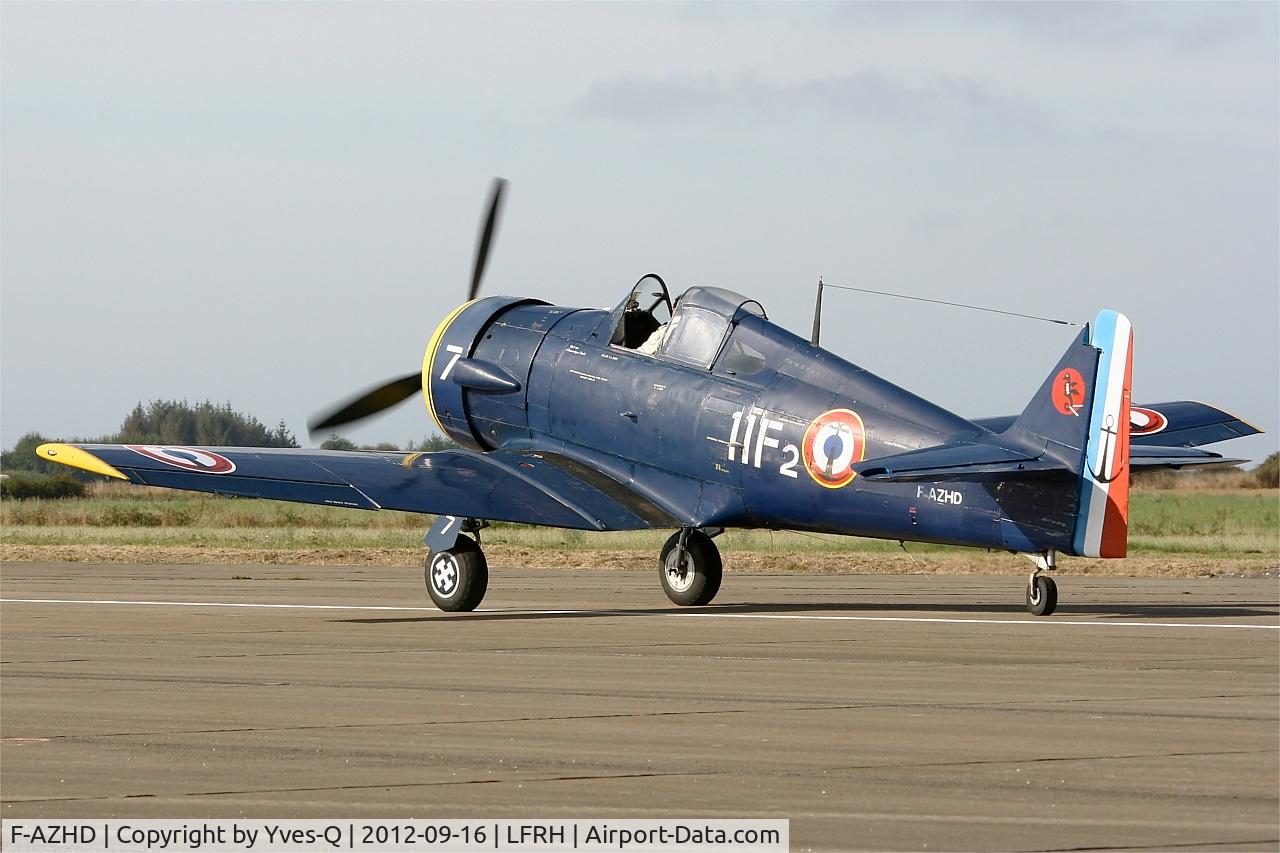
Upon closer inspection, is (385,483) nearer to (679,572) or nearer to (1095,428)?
(679,572)

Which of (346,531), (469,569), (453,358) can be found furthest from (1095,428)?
(346,531)

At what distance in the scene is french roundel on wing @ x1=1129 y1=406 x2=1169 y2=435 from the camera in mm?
18812

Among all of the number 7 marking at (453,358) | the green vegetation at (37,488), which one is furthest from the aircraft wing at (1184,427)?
the green vegetation at (37,488)

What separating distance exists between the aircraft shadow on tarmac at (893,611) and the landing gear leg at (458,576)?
17 centimetres

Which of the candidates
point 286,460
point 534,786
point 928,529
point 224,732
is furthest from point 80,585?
point 534,786

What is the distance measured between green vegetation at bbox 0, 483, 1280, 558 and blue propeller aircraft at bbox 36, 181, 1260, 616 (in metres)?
7.96

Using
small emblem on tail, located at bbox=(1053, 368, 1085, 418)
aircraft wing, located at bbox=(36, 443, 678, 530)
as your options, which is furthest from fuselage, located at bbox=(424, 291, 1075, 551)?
small emblem on tail, located at bbox=(1053, 368, 1085, 418)

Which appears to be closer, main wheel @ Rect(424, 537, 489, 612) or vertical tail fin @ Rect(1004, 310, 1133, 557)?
vertical tail fin @ Rect(1004, 310, 1133, 557)

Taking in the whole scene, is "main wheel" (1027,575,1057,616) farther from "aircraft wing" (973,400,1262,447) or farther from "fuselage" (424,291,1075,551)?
"aircraft wing" (973,400,1262,447)

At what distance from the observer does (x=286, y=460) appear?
16.7 m

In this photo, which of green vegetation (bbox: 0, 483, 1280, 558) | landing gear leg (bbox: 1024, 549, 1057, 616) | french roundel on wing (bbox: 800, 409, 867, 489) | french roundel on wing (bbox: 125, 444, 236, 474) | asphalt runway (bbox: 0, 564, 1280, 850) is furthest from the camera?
green vegetation (bbox: 0, 483, 1280, 558)

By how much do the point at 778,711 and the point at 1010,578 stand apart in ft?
48.2

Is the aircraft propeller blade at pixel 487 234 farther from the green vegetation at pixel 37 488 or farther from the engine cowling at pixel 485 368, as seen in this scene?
the green vegetation at pixel 37 488

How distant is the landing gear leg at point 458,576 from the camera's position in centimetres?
1625
